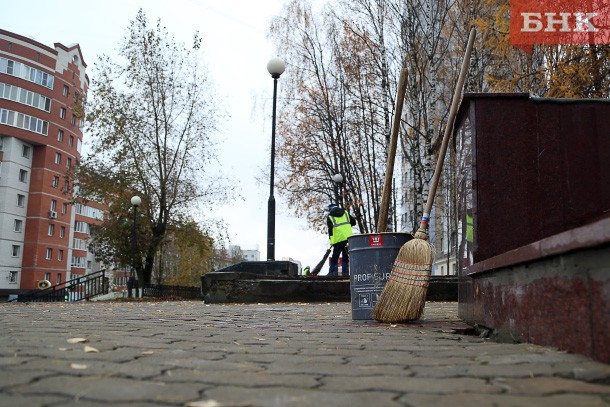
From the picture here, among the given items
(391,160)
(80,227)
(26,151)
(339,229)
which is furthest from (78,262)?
(391,160)

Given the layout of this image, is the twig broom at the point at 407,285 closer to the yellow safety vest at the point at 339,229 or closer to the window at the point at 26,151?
the yellow safety vest at the point at 339,229

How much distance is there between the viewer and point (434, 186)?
625cm

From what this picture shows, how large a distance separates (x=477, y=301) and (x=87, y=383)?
3363 mm

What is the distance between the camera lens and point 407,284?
5.62 m

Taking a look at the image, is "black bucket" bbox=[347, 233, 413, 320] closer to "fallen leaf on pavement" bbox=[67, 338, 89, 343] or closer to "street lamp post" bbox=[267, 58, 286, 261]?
"fallen leaf on pavement" bbox=[67, 338, 89, 343]

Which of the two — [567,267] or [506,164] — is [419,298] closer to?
[506,164]

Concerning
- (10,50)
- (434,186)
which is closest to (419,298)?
(434,186)

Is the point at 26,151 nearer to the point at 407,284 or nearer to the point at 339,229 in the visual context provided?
the point at 339,229

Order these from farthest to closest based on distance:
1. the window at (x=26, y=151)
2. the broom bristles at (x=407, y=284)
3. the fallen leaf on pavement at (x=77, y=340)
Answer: the window at (x=26, y=151)
the broom bristles at (x=407, y=284)
the fallen leaf on pavement at (x=77, y=340)

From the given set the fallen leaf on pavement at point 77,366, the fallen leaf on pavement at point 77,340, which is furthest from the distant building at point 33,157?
the fallen leaf on pavement at point 77,366

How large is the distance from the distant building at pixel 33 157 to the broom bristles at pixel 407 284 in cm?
5318

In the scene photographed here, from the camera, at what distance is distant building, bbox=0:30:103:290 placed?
55656 mm

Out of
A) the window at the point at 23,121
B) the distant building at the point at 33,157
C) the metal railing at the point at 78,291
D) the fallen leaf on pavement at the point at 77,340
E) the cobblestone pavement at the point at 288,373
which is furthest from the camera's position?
the distant building at the point at 33,157

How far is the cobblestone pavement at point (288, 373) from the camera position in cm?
211
